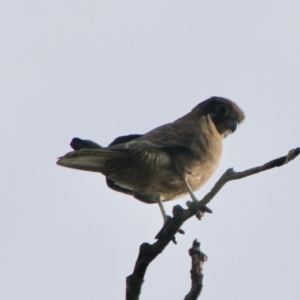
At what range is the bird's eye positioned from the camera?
356 inches

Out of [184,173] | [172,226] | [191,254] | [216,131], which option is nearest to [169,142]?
[184,173]

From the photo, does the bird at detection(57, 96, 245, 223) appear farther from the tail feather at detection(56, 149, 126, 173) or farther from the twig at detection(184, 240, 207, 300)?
the twig at detection(184, 240, 207, 300)

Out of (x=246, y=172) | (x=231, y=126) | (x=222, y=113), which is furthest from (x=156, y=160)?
(x=246, y=172)

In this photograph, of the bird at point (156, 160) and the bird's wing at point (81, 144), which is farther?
the bird at point (156, 160)

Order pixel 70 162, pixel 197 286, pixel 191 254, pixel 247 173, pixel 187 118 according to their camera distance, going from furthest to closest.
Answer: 1. pixel 187 118
2. pixel 70 162
3. pixel 247 173
4. pixel 191 254
5. pixel 197 286

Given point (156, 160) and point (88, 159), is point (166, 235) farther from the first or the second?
point (156, 160)

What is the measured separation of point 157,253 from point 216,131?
4299 mm

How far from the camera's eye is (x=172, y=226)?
14.9 feet

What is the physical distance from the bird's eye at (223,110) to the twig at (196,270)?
16.6ft

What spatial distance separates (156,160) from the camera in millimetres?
7332

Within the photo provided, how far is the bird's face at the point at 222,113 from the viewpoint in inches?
351

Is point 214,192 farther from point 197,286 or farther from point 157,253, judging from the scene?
point 197,286

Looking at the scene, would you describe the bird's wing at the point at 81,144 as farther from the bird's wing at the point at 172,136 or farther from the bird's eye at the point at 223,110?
the bird's eye at the point at 223,110

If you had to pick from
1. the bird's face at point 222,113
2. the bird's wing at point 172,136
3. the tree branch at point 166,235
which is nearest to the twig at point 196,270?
the tree branch at point 166,235
